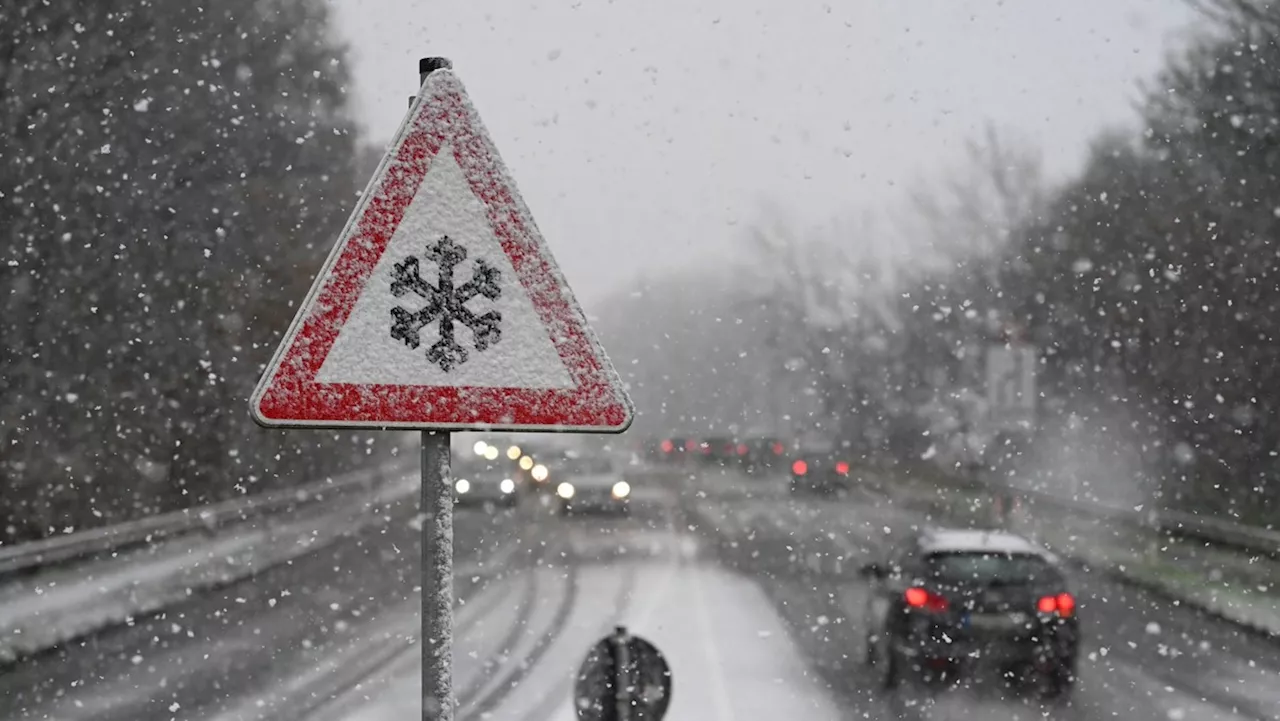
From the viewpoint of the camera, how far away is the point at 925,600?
41.1ft

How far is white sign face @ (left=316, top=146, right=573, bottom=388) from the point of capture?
3.15 meters

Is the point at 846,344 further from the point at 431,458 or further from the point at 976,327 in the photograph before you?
the point at 431,458

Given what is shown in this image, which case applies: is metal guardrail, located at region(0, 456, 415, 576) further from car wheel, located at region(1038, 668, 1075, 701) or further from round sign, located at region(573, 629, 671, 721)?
round sign, located at region(573, 629, 671, 721)

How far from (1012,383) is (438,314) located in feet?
73.3

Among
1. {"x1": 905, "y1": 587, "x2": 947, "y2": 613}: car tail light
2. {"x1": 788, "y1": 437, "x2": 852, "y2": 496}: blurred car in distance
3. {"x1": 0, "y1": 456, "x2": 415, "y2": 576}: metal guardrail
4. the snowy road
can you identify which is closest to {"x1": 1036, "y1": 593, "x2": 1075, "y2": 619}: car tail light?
the snowy road

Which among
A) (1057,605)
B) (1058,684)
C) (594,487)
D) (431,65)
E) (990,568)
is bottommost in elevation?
(431,65)

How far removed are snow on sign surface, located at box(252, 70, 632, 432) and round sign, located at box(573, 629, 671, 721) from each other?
243 cm

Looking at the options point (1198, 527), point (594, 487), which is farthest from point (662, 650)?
point (594, 487)

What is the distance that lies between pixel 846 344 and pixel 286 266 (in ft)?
148

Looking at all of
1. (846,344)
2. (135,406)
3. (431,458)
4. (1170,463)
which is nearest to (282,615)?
(135,406)

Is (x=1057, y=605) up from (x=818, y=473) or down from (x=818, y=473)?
down

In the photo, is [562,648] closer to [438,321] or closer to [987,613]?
[987,613]

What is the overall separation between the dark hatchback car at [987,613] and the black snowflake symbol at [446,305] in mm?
9913

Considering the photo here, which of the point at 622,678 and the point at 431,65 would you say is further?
the point at 622,678
